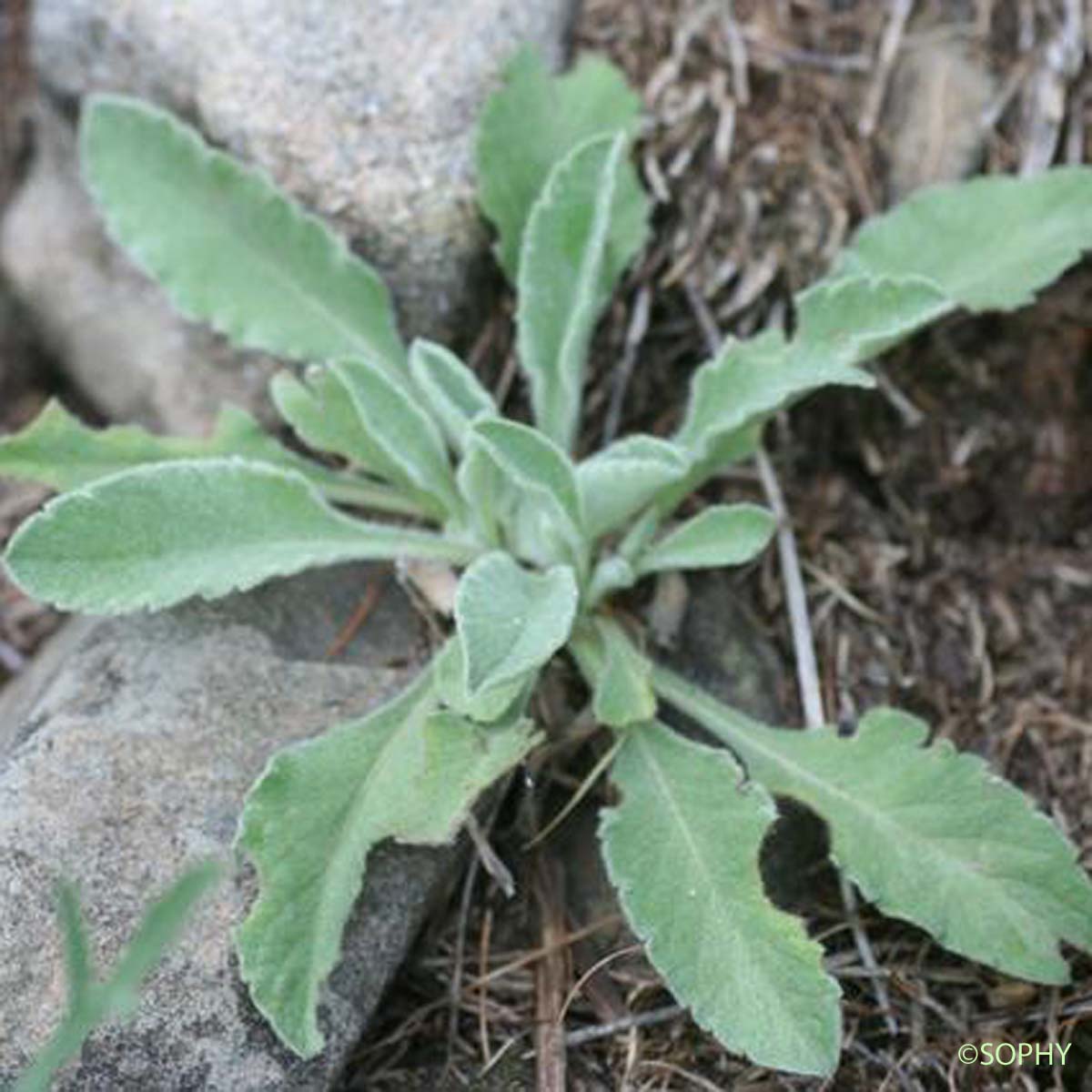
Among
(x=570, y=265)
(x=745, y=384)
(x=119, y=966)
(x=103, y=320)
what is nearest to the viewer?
(x=119, y=966)

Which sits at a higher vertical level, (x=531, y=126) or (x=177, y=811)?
(x=531, y=126)

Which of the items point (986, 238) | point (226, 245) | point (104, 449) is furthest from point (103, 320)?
point (986, 238)

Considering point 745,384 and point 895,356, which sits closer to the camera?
point 745,384

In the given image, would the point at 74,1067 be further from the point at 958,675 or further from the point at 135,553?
the point at 958,675

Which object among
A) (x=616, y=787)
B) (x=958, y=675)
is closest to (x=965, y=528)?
(x=958, y=675)

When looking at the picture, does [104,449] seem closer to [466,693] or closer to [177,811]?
[177,811]

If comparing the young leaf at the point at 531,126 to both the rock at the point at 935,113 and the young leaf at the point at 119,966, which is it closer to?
the rock at the point at 935,113

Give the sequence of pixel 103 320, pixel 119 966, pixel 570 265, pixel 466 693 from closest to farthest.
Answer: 1. pixel 119 966
2. pixel 466 693
3. pixel 570 265
4. pixel 103 320
